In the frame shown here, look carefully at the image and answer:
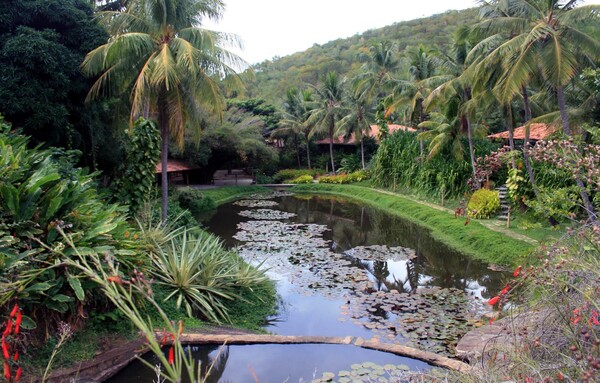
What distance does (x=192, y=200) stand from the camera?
21797 mm

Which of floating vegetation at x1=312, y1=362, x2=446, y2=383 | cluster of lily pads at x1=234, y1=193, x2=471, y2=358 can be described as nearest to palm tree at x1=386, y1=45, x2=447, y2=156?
cluster of lily pads at x1=234, y1=193, x2=471, y2=358

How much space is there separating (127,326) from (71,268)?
129 cm

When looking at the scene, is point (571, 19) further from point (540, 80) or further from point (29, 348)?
point (29, 348)

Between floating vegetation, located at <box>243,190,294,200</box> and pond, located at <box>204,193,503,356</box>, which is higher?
floating vegetation, located at <box>243,190,294,200</box>

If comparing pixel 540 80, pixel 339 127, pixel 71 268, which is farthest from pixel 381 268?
pixel 339 127

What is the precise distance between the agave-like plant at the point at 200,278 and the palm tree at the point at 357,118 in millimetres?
22638

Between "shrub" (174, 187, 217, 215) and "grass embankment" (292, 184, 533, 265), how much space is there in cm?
893

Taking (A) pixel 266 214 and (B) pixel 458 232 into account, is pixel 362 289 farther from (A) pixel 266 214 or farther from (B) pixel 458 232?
(A) pixel 266 214

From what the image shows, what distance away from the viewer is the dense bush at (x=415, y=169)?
2034 centimetres

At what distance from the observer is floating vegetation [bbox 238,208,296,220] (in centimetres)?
2033

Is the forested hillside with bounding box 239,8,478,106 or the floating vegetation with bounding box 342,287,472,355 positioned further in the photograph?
the forested hillside with bounding box 239,8,478,106

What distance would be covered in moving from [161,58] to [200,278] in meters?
5.92

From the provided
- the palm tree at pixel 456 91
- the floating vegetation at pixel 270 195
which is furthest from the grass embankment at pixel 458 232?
the floating vegetation at pixel 270 195

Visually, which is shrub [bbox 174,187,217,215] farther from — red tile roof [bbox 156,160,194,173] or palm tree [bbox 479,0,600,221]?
palm tree [bbox 479,0,600,221]
